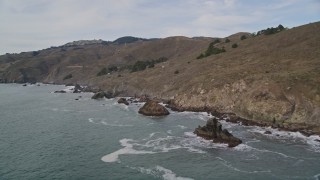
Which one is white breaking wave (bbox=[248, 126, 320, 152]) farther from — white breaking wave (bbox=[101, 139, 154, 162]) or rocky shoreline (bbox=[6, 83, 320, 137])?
white breaking wave (bbox=[101, 139, 154, 162])

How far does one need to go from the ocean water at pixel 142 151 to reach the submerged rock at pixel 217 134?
1.68 meters

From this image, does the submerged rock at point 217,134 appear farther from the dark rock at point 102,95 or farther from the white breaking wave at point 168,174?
the dark rock at point 102,95

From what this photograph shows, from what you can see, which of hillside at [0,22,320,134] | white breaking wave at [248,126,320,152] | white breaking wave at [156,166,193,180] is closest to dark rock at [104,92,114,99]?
hillside at [0,22,320,134]

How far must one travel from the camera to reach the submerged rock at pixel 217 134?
74.2 m

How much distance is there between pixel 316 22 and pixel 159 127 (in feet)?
302

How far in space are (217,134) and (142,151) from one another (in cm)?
1646

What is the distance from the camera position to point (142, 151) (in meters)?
70.1

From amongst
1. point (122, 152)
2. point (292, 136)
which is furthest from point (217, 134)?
point (122, 152)

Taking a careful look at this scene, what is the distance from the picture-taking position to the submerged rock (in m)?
74.2

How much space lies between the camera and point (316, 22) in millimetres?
149750

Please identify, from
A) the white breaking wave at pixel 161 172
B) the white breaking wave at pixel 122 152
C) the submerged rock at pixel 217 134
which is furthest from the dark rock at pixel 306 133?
the white breaking wave at pixel 161 172

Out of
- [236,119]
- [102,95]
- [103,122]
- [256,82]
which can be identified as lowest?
[103,122]

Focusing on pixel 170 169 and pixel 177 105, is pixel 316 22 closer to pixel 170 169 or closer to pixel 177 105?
pixel 177 105

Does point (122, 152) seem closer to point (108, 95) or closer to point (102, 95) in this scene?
point (102, 95)
